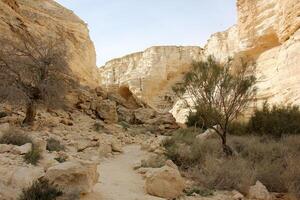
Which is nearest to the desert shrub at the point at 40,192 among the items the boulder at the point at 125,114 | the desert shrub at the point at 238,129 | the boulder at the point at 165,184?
the boulder at the point at 165,184

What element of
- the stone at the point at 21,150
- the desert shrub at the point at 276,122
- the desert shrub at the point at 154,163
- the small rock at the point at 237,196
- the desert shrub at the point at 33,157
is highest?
the desert shrub at the point at 276,122

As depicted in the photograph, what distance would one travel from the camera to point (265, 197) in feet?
20.2

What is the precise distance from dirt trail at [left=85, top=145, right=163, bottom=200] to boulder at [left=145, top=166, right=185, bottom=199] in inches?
7.3

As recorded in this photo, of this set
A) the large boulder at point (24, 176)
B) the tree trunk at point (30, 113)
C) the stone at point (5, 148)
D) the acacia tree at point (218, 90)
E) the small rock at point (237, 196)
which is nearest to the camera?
the large boulder at point (24, 176)

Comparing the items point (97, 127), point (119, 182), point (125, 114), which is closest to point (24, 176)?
point (119, 182)

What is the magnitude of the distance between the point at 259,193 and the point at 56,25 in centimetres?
2106

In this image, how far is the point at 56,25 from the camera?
24047 millimetres

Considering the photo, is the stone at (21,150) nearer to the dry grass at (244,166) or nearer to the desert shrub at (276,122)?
the dry grass at (244,166)

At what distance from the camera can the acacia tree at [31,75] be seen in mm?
11750

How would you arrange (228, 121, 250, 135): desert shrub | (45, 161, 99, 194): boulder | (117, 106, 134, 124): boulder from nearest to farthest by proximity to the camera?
(45, 161, 99, 194): boulder < (228, 121, 250, 135): desert shrub < (117, 106, 134, 124): boulder

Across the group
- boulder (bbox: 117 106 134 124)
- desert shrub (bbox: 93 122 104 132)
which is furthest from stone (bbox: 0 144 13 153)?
boulder (bbox: 117 106 134 124)

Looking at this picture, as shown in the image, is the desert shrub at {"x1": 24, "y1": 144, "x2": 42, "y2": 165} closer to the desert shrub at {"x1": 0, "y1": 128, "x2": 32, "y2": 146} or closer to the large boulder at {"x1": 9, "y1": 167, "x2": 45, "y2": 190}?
the large boulder at {"x1": 9, "y1": 167, "x2": 45, "y2": 190}

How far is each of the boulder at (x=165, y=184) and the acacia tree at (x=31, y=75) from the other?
7.03 m

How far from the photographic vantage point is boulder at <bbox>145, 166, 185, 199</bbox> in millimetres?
5785
